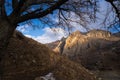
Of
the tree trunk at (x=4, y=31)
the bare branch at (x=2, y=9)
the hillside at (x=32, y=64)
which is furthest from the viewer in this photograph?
the hillside at (x=32, y=64)

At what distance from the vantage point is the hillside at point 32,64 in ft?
47.1

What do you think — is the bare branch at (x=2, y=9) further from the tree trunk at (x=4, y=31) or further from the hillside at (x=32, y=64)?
the hillside at (x=32, y=64)

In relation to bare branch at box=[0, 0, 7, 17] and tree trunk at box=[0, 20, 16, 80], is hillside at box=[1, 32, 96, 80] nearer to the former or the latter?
tree trunk at box=[0, 20, 16, 80]

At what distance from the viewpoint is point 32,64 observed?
50.7ft

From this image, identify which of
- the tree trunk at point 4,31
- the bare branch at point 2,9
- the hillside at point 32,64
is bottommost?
the hillside at point 32,64

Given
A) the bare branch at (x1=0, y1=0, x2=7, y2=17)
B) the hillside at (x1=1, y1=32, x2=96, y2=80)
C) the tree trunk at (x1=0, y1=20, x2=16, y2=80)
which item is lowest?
the hillside at (x1=1, y1=32, x2=96, y2=80)

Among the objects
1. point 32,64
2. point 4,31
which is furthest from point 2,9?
point 32,64

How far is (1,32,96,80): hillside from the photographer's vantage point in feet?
47.1

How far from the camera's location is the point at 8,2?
13.5 meters

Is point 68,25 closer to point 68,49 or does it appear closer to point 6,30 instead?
point 6,30

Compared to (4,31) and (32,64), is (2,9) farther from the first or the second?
(32,64)

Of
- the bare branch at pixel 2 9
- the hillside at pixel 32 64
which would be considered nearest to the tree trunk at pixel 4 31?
the bare branch at pixel 2 9

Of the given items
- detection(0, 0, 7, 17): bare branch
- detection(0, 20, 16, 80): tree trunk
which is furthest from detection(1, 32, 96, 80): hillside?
detection(0, 0, 7, 17): bare branch

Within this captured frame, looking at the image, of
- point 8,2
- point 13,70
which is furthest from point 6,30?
point 13,70
